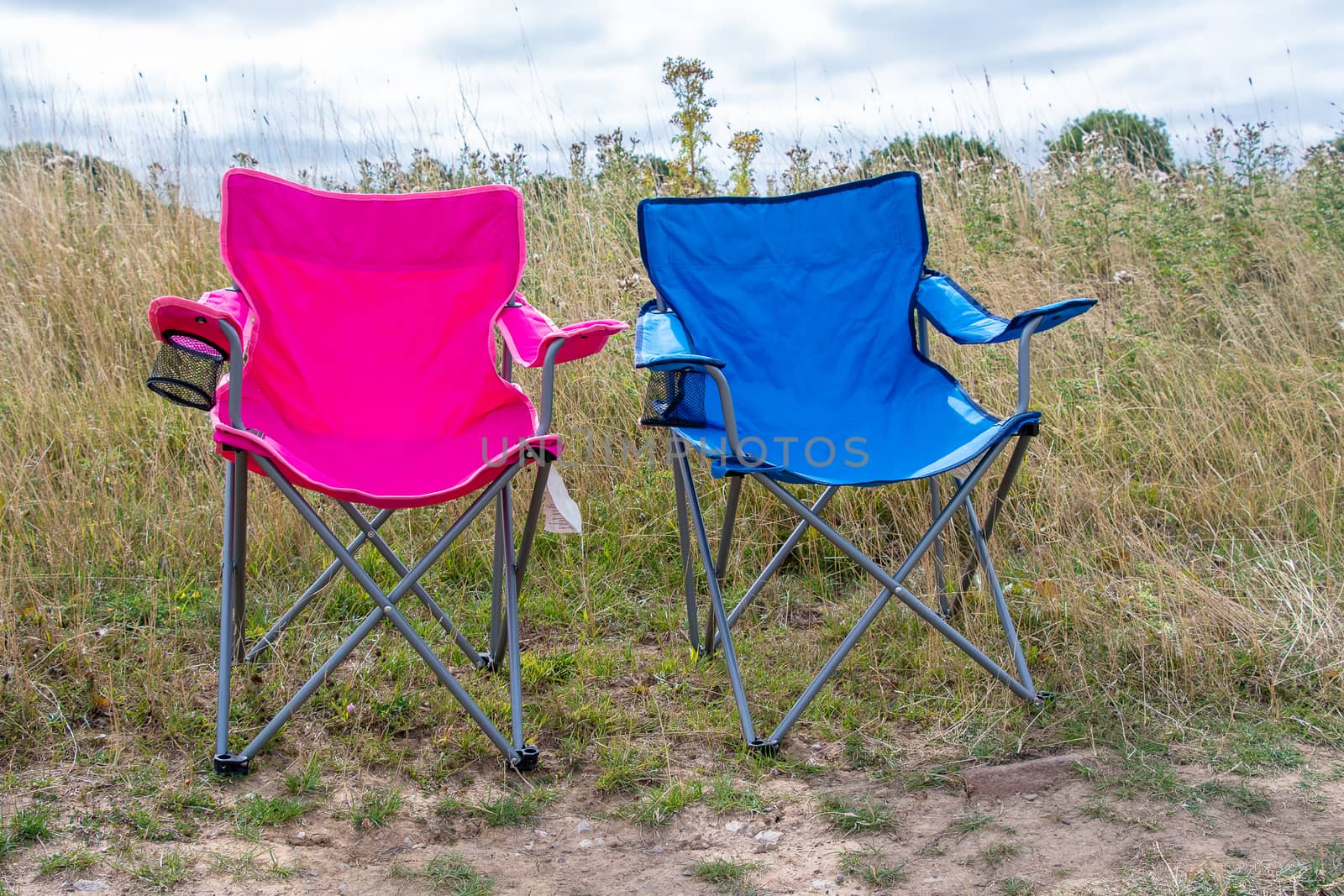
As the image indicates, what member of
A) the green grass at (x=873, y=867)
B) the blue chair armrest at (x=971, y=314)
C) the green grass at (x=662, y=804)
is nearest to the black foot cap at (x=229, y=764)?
the green grass at (x=662, y=804)

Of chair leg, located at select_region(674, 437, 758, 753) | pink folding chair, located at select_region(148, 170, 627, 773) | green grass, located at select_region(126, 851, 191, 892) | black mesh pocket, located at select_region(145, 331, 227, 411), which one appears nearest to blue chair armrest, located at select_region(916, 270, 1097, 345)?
chair leg, located at select_region(674, 437, 758, 753)

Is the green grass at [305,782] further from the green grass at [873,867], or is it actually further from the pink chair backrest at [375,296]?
the green grass at [873,867]

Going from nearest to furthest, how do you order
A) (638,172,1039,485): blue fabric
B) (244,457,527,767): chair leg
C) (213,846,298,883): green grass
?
(213,846,298,883): green grass
(244,457,527,767): chair leg
(638,172,1039,485): blue fabric

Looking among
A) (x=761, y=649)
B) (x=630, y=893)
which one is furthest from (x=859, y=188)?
(x=630, y=893)

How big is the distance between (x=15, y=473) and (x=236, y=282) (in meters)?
1.18

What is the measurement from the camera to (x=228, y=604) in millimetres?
1978

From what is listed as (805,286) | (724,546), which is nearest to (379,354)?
(724,546)

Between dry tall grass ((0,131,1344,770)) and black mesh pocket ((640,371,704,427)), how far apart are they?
0.61 m

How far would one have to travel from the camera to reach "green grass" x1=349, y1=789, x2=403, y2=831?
1.81m

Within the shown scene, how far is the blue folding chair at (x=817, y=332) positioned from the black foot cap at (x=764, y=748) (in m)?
0.32

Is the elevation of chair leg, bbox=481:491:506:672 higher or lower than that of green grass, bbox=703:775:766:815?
higher

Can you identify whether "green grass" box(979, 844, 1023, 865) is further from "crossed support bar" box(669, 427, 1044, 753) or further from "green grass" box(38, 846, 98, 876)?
"green grass" box(38, 846, 98, 876)

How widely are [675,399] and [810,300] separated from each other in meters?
0.67

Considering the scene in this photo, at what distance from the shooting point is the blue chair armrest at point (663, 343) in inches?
77.4
